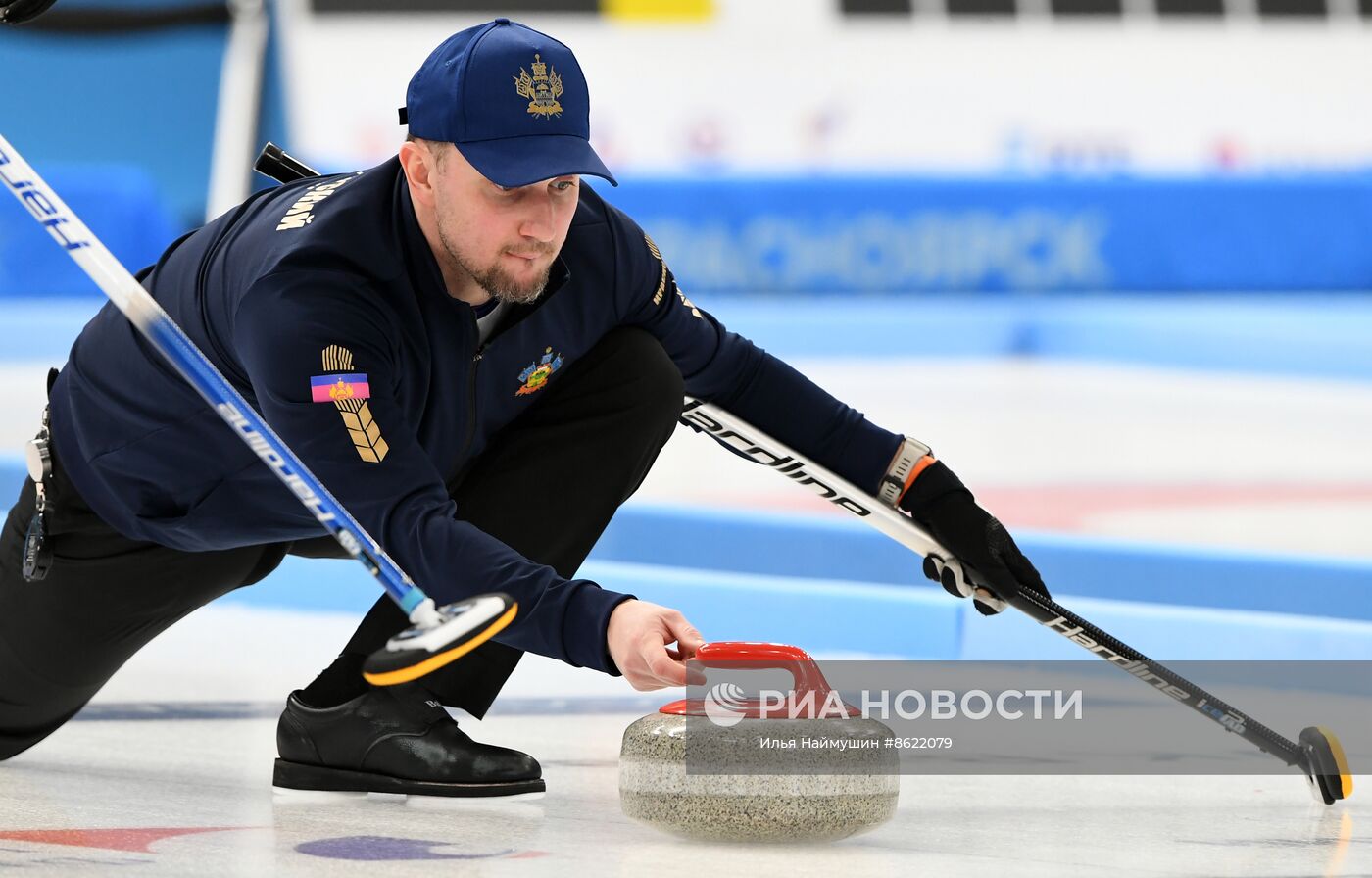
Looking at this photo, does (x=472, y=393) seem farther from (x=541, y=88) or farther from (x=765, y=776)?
(x=765, y=776)

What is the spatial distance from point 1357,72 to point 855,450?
1002cm

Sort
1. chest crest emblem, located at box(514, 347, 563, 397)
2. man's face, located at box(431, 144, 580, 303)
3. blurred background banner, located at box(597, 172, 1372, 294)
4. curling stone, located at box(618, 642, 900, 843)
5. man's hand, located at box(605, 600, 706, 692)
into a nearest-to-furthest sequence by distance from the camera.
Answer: man's hand, located at box(605, 600, 706, 692)
curling stone, located at box(618, 642, 900, 843)
man's face, located at box(431, 144, 580, 303)
chest crest emblem, located at box(514, 347, 563, 397)
blurred background banner, located at box(597, 172, 1372, 294)

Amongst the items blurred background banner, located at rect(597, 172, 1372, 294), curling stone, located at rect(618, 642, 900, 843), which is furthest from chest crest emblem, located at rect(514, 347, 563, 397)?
blurred background banner, located at rect(597, 172, 1372, 294)

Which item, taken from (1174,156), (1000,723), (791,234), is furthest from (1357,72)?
(1000,723)

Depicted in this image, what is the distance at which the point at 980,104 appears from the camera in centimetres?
1119

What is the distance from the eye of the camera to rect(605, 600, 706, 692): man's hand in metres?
1.68

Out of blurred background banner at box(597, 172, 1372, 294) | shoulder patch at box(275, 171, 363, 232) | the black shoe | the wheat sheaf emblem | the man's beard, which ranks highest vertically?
shoulder patch at box(275, 171, 363, 232)

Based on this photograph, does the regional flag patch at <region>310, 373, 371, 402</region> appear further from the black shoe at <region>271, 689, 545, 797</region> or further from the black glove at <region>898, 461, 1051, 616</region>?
the black glove at <region>898, 461, 1051, 616</region>

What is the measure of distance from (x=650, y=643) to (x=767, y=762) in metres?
0.22

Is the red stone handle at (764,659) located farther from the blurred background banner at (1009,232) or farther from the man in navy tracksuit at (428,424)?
the blurred background banner at (1009,232)

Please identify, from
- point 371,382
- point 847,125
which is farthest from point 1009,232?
point 371,382

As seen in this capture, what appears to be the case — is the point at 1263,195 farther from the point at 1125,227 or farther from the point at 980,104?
the point at 980,104

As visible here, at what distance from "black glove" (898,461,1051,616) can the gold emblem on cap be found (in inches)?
27.7

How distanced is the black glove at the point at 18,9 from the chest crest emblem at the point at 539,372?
66cm
